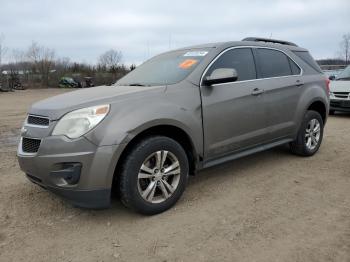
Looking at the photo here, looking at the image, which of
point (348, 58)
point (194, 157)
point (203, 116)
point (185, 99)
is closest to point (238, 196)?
point (194, 157)

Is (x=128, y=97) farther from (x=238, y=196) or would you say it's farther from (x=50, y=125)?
(x=238, y=196)

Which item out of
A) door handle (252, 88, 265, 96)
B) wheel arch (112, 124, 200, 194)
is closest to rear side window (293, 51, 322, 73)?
door handle (252, 88, 265, 96)

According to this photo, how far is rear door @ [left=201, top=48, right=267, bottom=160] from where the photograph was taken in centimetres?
412

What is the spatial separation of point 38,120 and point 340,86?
9590 millimetres

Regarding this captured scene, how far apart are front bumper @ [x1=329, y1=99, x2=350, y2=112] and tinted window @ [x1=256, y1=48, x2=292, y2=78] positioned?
6.07 meters

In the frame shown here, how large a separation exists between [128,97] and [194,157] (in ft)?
3.30

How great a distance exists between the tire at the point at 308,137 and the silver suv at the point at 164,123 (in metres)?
0.15

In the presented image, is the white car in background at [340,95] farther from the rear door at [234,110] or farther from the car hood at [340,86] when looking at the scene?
the rear door at [234,110]

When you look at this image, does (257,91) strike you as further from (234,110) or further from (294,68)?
(294,68)

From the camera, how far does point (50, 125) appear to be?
10.9 ft

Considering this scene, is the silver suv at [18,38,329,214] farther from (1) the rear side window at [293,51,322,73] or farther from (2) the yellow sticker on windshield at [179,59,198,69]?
(1) the rear side window at [293,51,322,73]

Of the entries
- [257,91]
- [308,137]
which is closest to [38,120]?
[257,91]

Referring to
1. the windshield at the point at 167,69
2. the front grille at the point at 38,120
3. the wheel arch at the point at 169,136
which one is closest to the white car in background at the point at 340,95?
the windshield at the point at 167,69

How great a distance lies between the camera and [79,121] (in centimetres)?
331
